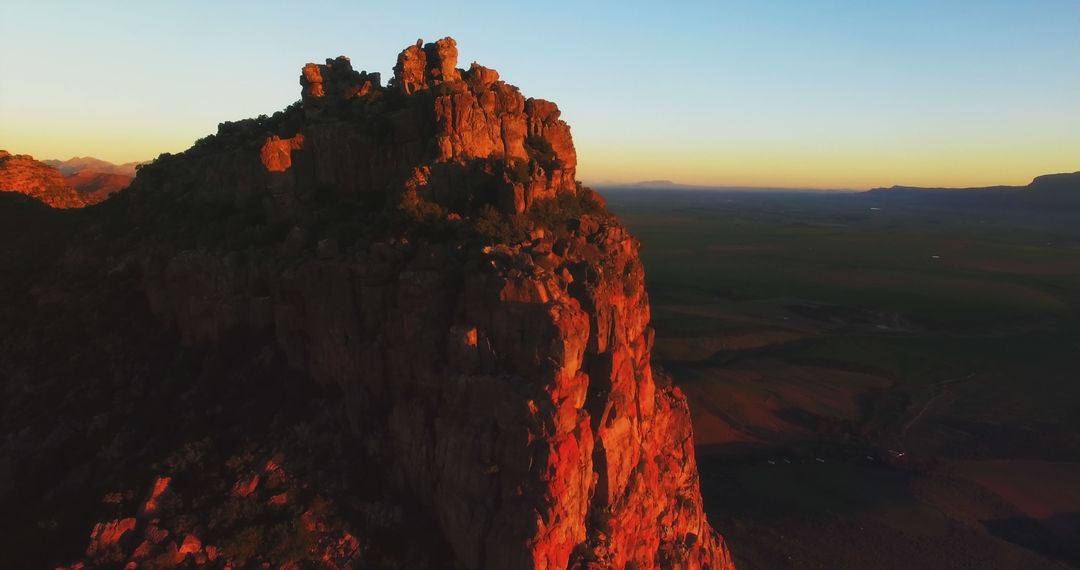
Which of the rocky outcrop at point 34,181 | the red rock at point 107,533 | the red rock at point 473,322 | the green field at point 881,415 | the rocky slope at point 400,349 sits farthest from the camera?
the rocky outcrop at point 34,181

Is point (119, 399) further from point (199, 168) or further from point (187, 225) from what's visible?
point (199, 168)

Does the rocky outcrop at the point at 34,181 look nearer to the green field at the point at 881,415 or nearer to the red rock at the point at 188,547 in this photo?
the red rock at the point at 188,547

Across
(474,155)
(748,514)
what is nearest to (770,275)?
(748,514)

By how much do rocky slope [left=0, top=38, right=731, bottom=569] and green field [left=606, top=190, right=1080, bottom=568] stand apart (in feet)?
70.3

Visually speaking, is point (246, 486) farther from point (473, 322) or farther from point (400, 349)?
point (473, 322)

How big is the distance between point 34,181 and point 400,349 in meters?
45.7

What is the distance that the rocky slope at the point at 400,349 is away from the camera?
51.2 ft

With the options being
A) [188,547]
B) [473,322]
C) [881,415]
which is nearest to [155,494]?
[188,547]

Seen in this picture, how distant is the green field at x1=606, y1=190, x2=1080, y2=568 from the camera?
125ft

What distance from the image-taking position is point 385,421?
57.6 feet

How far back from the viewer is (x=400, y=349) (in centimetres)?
1716

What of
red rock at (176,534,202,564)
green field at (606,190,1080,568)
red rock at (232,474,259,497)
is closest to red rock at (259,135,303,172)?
red rock at (232,474,259,497)

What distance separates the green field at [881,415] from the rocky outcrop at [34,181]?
53.8 meters

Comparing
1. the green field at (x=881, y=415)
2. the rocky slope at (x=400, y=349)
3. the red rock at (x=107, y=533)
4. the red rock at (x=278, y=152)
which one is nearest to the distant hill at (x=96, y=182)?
the rocky slope at (x=400, y=349)
